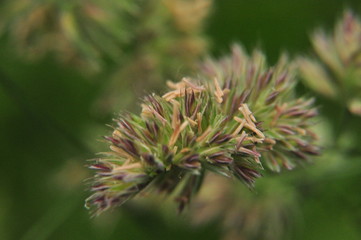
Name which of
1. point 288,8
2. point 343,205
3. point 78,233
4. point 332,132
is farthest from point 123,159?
point 288,8

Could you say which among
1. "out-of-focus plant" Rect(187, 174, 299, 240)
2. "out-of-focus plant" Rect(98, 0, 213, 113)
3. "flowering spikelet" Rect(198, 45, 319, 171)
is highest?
"out-of-focus plant" Rect(98, 0, 213, 113)

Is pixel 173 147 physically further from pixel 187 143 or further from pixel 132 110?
pixel 132 110

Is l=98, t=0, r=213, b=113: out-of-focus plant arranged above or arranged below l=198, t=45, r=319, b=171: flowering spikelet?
above

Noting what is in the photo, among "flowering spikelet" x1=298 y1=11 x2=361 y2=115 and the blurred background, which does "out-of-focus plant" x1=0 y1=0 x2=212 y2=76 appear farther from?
"flowering spikelet" x1=298 y1=11 x2=361 y2=115

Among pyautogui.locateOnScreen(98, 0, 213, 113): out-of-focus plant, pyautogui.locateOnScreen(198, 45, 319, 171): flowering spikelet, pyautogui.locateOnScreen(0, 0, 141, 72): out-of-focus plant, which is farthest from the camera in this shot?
pyautogui.locateOnScreen(98, 0, 213, 113): out-of-focus plant

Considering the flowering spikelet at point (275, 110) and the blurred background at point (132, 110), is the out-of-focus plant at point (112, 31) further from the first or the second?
the flowering spikelet at point (275, 110)

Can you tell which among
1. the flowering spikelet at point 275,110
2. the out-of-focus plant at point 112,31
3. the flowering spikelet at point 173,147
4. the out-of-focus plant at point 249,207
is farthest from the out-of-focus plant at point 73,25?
the flowering spikelet at point 173,147

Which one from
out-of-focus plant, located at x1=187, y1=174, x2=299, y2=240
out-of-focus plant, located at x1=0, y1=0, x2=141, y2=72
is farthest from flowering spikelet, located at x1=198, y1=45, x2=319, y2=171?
out-of-focus plant, located at x1=0, y1=0, x2=141, y2=72

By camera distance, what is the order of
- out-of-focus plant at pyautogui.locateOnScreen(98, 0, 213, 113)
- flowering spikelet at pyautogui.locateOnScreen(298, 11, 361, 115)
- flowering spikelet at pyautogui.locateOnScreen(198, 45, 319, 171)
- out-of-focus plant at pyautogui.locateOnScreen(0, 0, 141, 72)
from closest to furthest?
flowering spikelet at pyautogui.locateOnScreen(198, 45, 319, 171)
flowering spikelet at pyautogui.locateOnScreen(298, 11, 361, 115)
out-of-focus plant at pyautogui.locateOnScreen(0, 0, 141, 72)
out-of-focus plant at pyautogui.locateOnScreen(98, 0, 213, 113)
